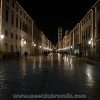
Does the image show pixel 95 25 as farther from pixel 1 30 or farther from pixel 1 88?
pixel 1 88

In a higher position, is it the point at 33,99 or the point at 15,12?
the point at 15,12

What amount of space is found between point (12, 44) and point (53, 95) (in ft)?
134

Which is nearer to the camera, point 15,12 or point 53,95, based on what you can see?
point 53,95

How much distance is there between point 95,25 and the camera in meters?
47.8

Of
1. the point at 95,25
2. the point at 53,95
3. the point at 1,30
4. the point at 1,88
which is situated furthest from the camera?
the point at 95,25

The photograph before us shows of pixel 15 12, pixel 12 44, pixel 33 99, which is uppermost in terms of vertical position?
pixel 15 12

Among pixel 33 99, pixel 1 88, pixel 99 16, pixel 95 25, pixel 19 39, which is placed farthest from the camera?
pixel 19 39

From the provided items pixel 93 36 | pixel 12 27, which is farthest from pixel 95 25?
pixel 12 27

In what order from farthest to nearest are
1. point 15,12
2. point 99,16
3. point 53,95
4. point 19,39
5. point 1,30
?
point 19,39, point 15,12, point 99,16, point 1,30, point 53,95

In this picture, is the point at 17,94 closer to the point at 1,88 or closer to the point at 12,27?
the point at 1,88

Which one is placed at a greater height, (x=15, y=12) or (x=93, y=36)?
(x=15, y=12)

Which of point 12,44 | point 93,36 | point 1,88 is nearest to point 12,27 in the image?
point 12,44

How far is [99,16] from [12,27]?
1734 centimetres

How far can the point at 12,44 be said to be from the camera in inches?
1938
